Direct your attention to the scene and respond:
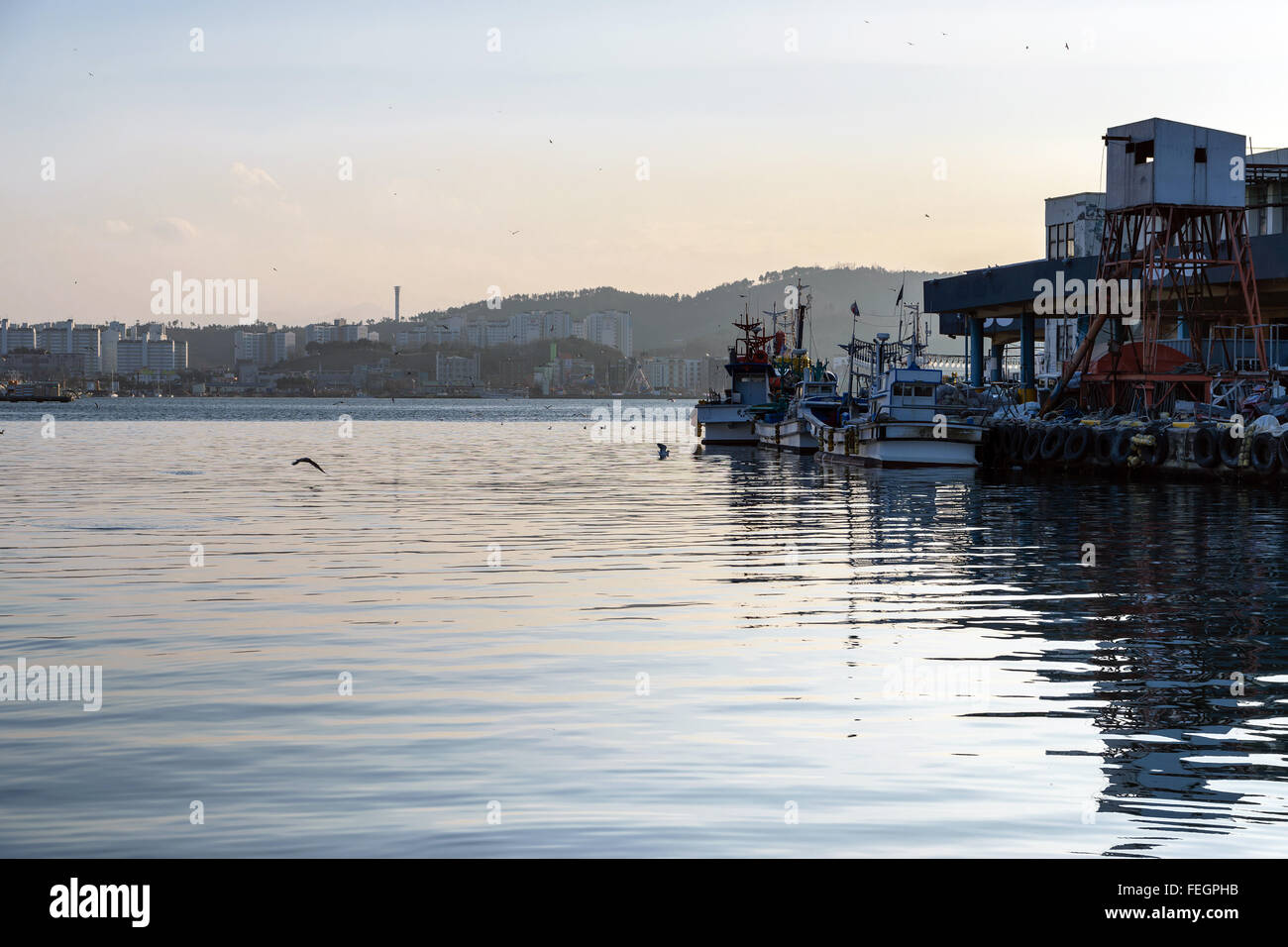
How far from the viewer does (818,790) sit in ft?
35.0

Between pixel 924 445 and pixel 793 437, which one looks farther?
pixel 793 437

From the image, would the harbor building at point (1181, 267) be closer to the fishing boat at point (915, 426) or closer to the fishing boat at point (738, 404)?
the fishing boat at point (915, 426)

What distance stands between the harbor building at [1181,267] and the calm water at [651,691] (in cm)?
3049

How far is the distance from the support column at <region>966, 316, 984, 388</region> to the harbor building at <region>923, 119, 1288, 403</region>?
24.8ft

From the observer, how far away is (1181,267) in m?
64.0

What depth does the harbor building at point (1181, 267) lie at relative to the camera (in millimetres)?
62250

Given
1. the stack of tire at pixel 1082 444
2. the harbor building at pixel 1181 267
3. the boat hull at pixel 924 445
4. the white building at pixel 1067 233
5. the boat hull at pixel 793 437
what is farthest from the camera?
the white building at pixel 1067 233

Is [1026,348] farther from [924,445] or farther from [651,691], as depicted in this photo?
[651,691]

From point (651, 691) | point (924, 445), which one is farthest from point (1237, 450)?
point (651, 691)

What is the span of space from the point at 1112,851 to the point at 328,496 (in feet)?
140

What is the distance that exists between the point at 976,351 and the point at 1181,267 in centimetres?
3206

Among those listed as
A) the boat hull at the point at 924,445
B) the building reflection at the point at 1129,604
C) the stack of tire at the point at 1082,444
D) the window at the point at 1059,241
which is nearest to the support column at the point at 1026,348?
the window at the point at 1059,241
